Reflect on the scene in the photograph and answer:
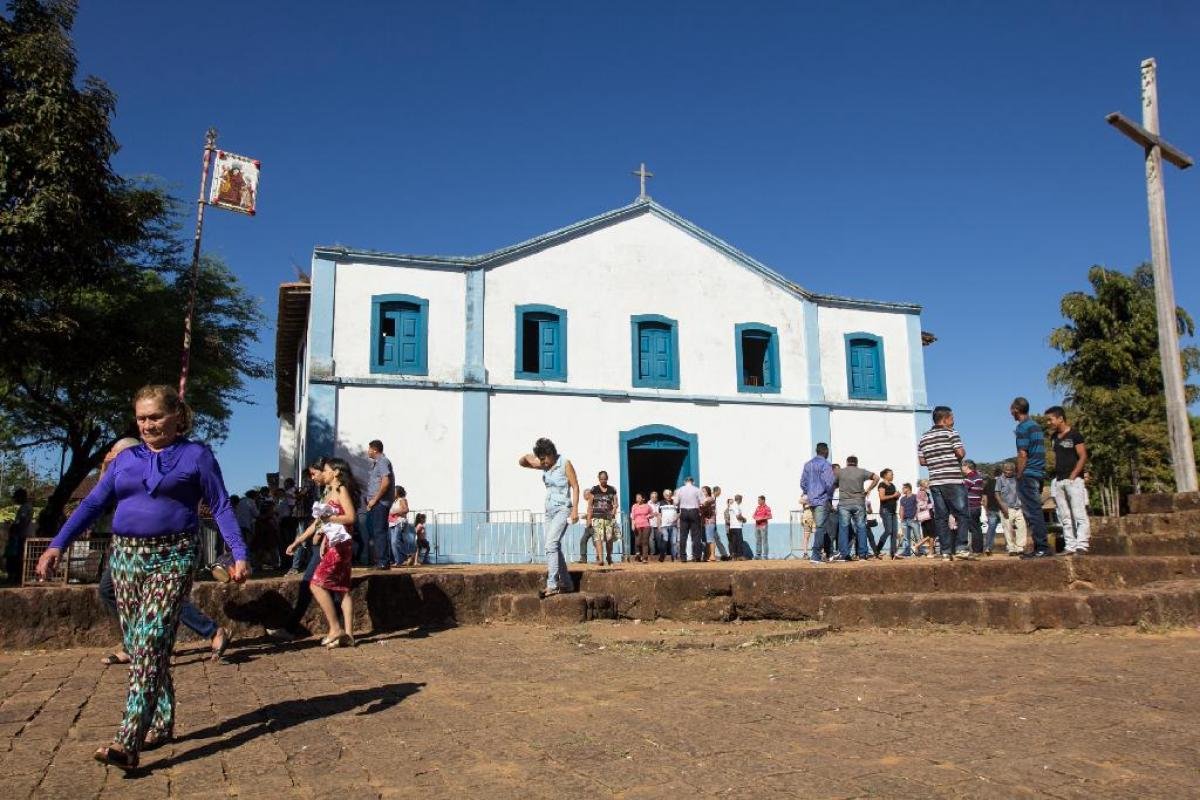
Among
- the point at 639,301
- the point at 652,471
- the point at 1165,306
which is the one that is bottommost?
the point at 652,471

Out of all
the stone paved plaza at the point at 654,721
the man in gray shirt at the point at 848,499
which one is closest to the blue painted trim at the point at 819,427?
the man in gray shirt at the point at 848,499

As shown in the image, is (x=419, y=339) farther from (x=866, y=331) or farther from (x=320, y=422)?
(x=866, y=331)

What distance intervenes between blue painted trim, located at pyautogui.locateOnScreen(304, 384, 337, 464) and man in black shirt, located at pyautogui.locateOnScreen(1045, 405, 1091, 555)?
12.1 metres

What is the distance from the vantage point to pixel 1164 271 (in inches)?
404

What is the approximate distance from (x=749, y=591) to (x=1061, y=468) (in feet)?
11.8

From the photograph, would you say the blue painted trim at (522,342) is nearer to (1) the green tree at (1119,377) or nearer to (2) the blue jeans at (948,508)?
(2) the blue jeans at (948,508)

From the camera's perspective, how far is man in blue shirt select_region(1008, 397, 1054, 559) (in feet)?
26.5

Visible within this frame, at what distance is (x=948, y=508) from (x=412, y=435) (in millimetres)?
10592

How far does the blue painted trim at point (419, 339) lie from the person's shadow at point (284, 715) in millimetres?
12063

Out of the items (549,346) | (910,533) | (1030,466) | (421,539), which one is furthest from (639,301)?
(1030,466)

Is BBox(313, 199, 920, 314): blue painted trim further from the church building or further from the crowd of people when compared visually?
the crowd of people

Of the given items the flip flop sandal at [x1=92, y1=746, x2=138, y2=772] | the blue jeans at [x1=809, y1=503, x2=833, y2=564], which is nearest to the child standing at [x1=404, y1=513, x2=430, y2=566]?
the blue jeans at [x1=809, y1=503, x2=833, y2=564]

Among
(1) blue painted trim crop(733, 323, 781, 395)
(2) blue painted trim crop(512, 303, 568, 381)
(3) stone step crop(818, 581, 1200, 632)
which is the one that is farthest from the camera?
(1) blue painted trim crop(733, 323, 781, 395)

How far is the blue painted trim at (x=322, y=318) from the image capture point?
1584cm
